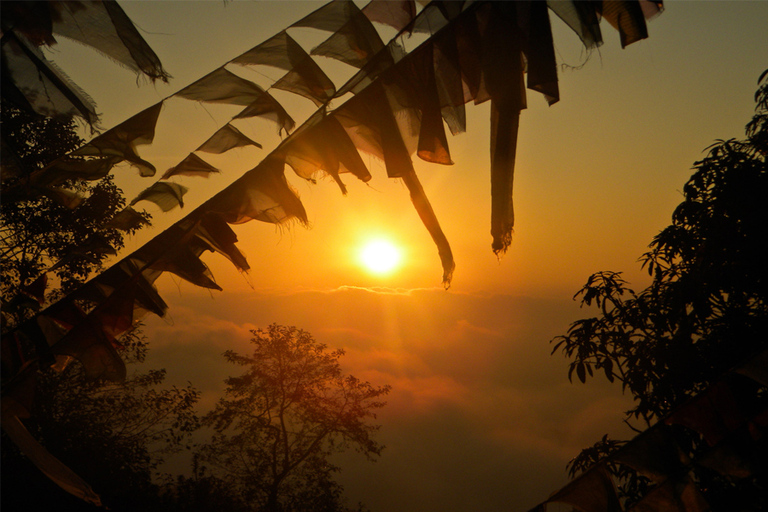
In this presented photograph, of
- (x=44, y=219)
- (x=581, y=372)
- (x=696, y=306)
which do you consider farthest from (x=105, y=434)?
(x=696, y=306)

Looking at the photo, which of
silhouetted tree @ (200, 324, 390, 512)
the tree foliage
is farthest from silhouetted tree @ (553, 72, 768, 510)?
silhouetted tree @ (200, 324, 390, 512)

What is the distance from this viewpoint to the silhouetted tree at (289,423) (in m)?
16.7

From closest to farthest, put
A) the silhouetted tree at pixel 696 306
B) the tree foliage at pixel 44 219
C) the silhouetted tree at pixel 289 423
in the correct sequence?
the silhouetted tree at pixel 696 306 < the tree foliage at pixel 44 219 < the silhouetted tree at pixel 289 423

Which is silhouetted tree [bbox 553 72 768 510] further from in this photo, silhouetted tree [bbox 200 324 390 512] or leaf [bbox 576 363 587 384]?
silhouetted tree [bbox 200 324 390 512]

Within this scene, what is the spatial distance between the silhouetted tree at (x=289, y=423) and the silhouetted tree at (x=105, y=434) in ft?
15.6

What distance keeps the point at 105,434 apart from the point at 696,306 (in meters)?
11.8

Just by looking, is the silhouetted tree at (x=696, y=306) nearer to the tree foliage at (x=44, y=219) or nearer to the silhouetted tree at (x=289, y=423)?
the tree foliage at (x=44, y=219)

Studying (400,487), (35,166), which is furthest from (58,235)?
(400,487)

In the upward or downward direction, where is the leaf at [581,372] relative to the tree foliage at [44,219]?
downward

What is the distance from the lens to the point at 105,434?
10828mm

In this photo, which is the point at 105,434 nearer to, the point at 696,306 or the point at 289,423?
the point at 289,423

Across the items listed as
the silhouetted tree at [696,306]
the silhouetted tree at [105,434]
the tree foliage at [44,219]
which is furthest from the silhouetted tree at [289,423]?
the silhouetted tree at [696,306]

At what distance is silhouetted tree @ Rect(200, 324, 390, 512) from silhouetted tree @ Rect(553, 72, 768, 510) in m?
13.3

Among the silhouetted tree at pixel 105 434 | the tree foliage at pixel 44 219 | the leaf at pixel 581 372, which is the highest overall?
the tree foliage at pixel 44 219
